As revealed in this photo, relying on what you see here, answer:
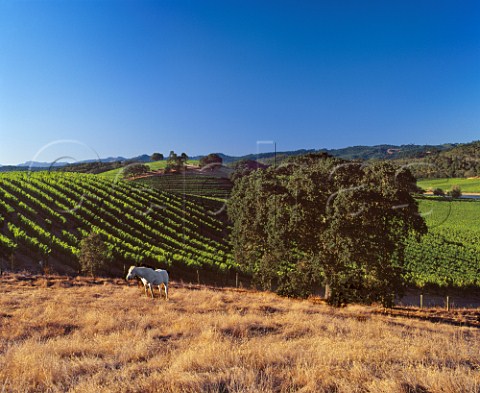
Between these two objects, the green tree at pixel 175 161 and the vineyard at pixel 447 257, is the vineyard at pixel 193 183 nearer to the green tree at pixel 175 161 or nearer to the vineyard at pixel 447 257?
the green tree at pixel 175 161

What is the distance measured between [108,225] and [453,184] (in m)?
160

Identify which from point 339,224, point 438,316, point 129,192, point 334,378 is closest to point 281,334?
point 334,378

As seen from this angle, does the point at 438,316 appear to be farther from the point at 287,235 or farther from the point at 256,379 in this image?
the point at 256,379

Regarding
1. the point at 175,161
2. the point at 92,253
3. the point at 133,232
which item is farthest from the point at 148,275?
the point at 175,161

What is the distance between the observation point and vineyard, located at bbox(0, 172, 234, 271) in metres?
36.5

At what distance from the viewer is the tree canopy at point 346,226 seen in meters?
23.0

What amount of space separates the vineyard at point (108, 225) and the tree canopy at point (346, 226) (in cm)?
1578

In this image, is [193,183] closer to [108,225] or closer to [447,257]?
[108,225]

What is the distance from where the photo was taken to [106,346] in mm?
8602

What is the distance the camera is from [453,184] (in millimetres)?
158875

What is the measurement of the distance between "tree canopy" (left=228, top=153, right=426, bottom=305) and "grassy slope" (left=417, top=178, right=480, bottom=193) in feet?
470

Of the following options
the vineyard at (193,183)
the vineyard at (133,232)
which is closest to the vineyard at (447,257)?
the vineyard at (133,232)

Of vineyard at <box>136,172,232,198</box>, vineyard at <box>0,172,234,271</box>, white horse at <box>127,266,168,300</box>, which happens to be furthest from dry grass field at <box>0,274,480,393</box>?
vineyard at <box>136,172,232,198</box>

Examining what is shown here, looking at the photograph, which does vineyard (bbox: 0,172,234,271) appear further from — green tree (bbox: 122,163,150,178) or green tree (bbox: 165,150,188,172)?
green tree (bbox: 165,150,188,172)
